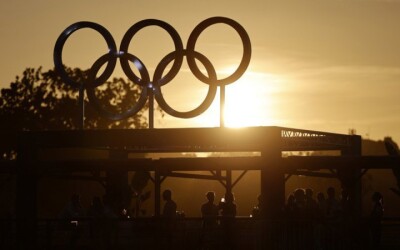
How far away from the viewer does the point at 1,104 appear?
3602 inches

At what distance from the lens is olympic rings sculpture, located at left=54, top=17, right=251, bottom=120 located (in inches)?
1345

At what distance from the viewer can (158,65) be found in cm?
3575

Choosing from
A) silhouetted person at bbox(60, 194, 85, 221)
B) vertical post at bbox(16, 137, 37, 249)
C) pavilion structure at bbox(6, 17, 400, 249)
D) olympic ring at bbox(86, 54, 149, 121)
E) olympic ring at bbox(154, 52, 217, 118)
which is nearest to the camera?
pavilion structure at bbox(6, 17, 400, 249)

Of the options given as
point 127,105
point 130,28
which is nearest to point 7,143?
point 127,105

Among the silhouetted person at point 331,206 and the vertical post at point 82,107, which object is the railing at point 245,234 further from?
the vertical post at point 82,107

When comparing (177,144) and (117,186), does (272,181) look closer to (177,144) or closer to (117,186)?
(177,144)

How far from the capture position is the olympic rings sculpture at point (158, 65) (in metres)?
34.2

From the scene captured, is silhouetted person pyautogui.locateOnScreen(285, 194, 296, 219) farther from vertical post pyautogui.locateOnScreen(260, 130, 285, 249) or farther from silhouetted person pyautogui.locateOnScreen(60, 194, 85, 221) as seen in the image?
silhouetted person pyautogui.locateOnScreen(60, 194, 85, 221)

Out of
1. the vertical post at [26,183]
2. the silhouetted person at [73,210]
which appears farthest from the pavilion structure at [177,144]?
the silhouetted person at [73,210]

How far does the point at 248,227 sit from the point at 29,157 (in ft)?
26.0

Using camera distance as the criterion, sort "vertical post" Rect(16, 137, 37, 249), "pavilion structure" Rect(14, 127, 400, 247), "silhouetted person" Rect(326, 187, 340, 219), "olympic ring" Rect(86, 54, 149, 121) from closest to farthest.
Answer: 1. "pavilion structure" Rect(14, 127, 400, 247)
2. "silhouetted person" Rect(326, 187, 340, 219)
3. "vertical post" Rect(16, 137, 37, 249)
4. "olympic ring" Rect(86, 54, 149, 121)

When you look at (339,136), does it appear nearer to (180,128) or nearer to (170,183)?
(180,128)

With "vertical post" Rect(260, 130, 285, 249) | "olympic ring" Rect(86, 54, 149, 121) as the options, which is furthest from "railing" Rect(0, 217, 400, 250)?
"olympic ring" Rect(86, 54, 149, 121)

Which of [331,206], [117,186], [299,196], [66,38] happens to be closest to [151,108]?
[117,186]
